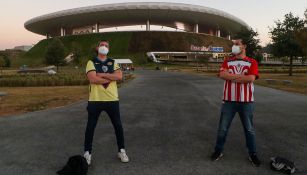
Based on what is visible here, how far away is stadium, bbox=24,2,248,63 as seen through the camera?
98.8 meters

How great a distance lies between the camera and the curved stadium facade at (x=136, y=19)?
97.9 m

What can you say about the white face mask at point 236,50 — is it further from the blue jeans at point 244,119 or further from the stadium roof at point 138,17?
the stadium roof at point 138,17

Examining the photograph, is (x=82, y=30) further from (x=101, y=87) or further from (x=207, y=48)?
(x=101, y=87)

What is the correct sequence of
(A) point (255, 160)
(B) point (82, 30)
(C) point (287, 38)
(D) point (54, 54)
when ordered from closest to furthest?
(A) point (255, 160)
(C) point (287, 38)
(D) point (54, 54)
(B) point (82, 30)

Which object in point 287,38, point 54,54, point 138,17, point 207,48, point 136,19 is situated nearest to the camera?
point 287,38

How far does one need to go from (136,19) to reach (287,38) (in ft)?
260

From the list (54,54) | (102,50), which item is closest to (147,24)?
(54,54)

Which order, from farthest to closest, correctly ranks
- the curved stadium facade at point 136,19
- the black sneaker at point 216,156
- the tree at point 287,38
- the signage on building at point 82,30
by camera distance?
the signage on building at point 82,30 < the curved stadium facade at point 136,19 < the tree at point 287,38 < the black sneaker at point 216,156

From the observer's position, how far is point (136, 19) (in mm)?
109375

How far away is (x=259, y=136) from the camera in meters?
6.36

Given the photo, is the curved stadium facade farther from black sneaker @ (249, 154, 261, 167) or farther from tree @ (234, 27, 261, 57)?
black sneaker @ (249, 154, 261, 167)

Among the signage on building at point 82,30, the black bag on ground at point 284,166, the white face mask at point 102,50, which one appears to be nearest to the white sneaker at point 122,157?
the white face mask at point 102,50

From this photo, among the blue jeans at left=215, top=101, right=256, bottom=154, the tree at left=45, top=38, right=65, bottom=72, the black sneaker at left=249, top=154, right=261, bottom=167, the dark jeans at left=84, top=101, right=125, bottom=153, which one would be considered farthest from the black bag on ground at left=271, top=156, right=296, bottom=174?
the tree at left=45, top=38, right=65, bottom=72

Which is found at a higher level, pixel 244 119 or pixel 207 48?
pixel 207 48
